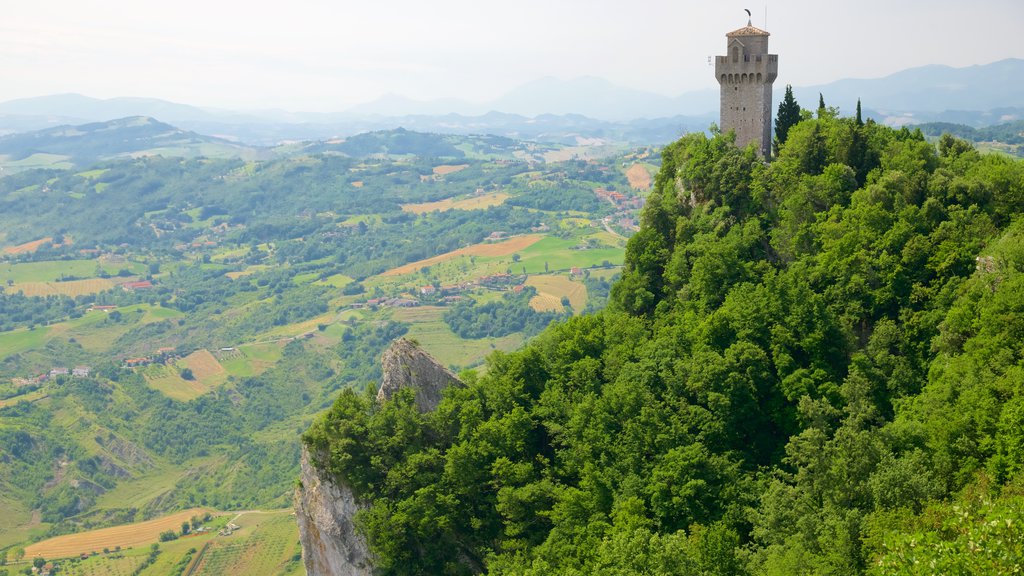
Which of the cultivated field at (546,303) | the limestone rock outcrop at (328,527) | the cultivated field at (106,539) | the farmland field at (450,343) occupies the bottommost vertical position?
the cultivated field at (106,539)

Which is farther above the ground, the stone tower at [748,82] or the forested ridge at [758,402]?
the stone tower at [748,82]

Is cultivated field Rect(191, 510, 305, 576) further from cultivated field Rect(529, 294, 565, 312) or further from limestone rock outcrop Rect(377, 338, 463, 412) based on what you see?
cultivated field Rect(529, 294, 565, 312)

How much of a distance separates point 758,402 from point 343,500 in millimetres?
22217

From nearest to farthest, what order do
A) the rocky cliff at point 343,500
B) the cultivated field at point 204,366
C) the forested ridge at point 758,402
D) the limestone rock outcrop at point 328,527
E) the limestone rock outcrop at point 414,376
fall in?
the forested ridge at point 758,402
the limestone rock outcrop at point 328,527
the rocky cliff at point 343,500
the limestone rock outcrop at point 414,376
the cultivated field at point 204,366

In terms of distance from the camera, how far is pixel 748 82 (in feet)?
185

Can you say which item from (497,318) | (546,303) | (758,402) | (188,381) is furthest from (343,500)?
(546,303)

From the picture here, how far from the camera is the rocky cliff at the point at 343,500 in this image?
46.9m

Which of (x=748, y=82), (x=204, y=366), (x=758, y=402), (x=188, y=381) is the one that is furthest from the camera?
(x=204, y=366)

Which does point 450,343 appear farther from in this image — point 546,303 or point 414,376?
point 414,376

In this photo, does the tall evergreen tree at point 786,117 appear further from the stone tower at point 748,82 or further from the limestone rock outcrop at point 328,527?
the limestone rock outcrop at point 328,527

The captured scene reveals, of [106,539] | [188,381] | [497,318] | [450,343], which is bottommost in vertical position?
[106,539]

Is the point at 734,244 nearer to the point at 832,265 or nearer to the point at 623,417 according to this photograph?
the point at 832,265

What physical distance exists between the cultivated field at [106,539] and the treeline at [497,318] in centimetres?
7855

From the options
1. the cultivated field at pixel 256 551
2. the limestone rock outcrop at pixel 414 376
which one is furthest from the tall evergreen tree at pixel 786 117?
the cultivated field at pixel 256 551
